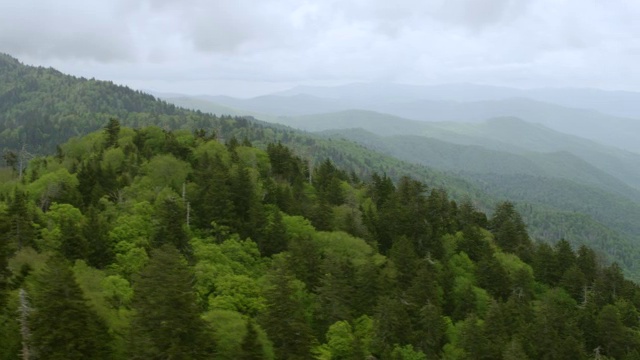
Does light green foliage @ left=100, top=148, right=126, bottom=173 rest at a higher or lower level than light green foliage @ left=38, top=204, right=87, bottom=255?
higher

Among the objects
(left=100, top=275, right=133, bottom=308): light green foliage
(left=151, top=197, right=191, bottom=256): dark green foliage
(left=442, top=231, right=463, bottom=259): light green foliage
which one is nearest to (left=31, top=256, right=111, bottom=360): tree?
(left=100, top=275, right=133, bottom=308): light green foliage

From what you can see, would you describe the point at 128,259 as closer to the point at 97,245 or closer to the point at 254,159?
the point at 97,245

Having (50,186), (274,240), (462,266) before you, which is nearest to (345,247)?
(274,240)

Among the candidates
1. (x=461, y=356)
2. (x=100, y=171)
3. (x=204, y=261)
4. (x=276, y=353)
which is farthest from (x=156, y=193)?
(x=461, y=356)

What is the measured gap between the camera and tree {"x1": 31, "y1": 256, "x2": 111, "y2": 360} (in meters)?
29.0

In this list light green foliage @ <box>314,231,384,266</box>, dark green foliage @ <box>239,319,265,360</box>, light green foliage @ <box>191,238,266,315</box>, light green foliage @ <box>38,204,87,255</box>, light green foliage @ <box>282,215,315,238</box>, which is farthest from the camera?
light green foliage @ <box>282,215,315,238</box>

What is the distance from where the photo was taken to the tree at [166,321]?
30.9 m

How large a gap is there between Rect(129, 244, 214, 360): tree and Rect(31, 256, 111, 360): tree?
2.61 metres

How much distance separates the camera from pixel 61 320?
29.4 m

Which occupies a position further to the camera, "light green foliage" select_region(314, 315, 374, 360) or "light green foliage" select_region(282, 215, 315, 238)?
"light green foliage" select_region(282, 215, 315, 238)

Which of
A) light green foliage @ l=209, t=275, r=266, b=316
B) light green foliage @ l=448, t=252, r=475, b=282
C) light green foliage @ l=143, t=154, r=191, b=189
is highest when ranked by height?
light green foliage @ l=143, t=154, r=191, b=189

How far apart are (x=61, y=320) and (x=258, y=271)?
85.1ft

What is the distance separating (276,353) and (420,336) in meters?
17.4

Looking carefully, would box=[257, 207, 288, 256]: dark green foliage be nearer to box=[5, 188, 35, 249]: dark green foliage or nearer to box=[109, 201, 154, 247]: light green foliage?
box=[109, 201, 154, 247]: light green foliage
